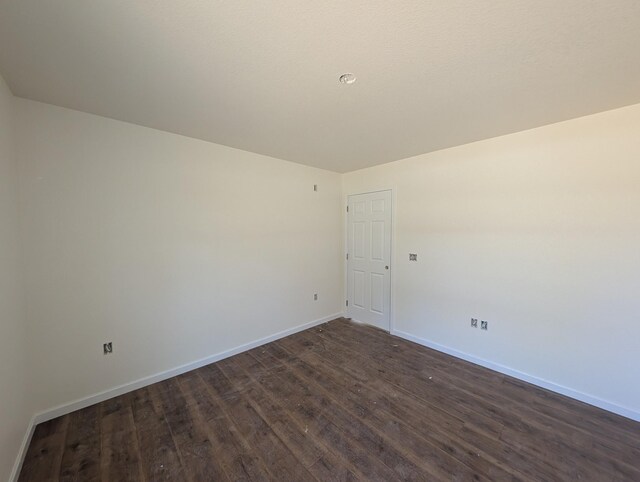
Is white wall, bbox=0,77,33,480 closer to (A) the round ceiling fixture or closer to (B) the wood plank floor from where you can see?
(B) the wood plank floor

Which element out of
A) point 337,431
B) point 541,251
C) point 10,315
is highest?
point 541,251

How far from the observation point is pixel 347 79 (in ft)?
5.42

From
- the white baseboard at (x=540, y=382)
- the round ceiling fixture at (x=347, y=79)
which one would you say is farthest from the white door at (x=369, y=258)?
the round ceiling fixture at (x=347, y=79)

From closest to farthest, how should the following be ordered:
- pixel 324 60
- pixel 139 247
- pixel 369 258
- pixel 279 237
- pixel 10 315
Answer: pixel 324 60 → pixel 10 315 → pixel 139 247 → pixel 279 237 → pixel 369 258

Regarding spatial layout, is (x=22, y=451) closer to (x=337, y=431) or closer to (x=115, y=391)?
(x=115, y=391)

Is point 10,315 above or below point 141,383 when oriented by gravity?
above

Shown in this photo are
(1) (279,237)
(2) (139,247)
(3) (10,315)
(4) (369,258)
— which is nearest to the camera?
(3) (10,315)

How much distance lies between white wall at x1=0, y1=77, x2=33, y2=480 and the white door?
11.8 ft

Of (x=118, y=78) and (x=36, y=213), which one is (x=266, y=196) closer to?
(x=118, y=78)

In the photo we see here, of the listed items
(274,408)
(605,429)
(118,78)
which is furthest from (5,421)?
(605,429)

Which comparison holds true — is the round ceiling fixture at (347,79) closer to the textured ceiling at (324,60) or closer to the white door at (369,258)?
the textured ceiling at (324,60)

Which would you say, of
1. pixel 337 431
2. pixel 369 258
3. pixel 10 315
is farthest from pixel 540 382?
pixel 10 315

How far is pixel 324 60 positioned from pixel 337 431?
2.52 meters

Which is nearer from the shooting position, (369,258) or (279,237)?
(279,237)
